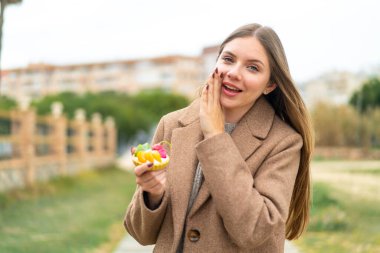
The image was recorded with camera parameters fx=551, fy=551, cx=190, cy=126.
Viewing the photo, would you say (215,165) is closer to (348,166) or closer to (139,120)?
(348,166)

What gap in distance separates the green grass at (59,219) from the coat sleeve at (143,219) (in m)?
3.97

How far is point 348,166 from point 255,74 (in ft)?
29.2

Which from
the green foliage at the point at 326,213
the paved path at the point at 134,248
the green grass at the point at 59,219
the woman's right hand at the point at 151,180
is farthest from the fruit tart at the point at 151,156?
the green foliage at the point at 326,213

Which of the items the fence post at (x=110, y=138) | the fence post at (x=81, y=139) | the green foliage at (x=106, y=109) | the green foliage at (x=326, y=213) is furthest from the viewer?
the green foliage at (x=106, y=109)

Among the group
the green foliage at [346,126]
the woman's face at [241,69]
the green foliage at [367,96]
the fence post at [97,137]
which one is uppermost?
the woman's face at [241,69]

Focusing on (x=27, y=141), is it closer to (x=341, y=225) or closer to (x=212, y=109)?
(x=341, y=225)

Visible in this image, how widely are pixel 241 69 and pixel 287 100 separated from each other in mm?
236

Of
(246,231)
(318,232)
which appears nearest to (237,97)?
(246,231)

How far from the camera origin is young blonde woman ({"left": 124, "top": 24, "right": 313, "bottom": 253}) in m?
1.68

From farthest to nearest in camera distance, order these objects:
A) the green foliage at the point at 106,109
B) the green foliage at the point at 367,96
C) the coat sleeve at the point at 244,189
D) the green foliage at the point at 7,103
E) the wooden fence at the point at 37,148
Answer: the green foliage at the point at 106,109
the green foliage at the point at 7,103
the green foliage at the point at 367,96
the wooden fence at the point at 37,148
the coat sleeve at the point at 244,189

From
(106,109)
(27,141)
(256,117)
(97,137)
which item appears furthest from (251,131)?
(106,109)

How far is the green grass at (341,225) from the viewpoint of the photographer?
5805 millimetres

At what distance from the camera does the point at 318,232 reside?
6.73m

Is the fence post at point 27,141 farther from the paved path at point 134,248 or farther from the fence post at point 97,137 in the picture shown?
the fence post at point 97,137
